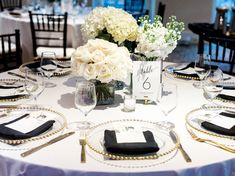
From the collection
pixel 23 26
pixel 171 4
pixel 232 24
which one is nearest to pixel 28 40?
pixel 23 26

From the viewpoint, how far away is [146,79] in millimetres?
1825

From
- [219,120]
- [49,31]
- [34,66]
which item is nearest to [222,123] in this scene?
[219,120]

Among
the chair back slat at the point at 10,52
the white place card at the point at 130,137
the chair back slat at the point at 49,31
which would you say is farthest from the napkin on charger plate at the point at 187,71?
the chair back slat at the point at 49,31

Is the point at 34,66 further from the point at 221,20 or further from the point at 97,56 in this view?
the point at 221,20

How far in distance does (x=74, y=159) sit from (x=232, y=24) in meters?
3.43

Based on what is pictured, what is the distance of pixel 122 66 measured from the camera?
1.67 meters

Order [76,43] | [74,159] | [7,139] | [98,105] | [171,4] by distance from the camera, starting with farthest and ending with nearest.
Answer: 1. [171,4]
2. [76,43]
3. [98,105]
4. [7,139]
5. [74,159]

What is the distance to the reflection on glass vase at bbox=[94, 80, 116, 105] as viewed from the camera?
5.73 ft

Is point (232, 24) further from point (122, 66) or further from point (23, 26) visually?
point (122, 66)

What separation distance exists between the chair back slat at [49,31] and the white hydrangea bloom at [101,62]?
2.34 meters

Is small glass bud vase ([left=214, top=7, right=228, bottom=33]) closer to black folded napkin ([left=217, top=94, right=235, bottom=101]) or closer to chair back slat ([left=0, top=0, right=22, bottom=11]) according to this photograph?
black folded napkin ([left=217, top=94, right=235, bottom=101])

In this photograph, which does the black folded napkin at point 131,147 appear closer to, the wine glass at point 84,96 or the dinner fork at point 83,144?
the dinner fork at point 83,144

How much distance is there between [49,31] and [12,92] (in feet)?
7.18

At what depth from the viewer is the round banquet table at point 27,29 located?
4.16 m
